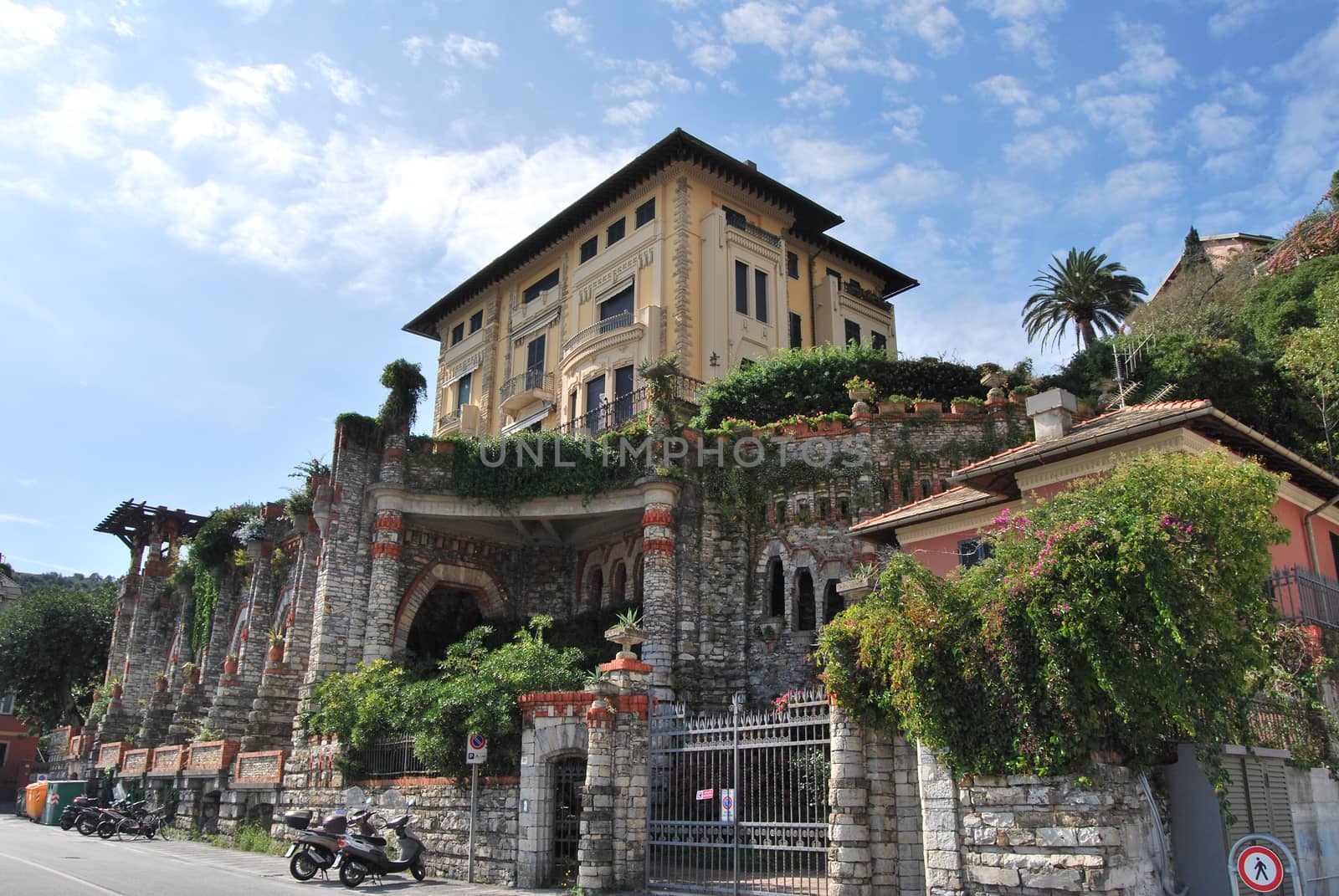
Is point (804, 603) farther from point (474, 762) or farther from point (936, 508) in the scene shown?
point (474, 762)

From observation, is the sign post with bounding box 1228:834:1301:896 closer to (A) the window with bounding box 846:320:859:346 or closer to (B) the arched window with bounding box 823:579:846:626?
(B) the arched window with bounding box 823:579:846:626

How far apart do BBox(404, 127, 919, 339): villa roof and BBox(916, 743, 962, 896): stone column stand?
2423 centimetres

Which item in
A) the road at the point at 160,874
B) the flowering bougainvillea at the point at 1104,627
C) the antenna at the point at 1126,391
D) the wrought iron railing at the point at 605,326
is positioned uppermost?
the wrought iron railing at the point at 605,326

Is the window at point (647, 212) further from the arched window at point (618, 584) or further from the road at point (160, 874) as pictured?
the road at point (160, 874)

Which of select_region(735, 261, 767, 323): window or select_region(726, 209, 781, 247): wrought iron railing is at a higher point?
select_region(726, 209, 781, 247): wrought iron railing

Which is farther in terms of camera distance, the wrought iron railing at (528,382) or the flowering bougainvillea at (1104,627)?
the wrought iron railing at (528,382)

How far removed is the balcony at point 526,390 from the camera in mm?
35281

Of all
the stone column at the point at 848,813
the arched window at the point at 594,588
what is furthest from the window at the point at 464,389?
the stone column at the point at 848,813

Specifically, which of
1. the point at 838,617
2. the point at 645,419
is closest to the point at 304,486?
the point at 645,419

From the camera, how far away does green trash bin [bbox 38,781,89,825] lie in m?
29.6

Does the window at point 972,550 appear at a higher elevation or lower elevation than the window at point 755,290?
lower

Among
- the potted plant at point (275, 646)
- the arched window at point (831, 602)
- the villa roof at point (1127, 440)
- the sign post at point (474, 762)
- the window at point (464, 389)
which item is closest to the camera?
the villa roof at point (1127, 440)

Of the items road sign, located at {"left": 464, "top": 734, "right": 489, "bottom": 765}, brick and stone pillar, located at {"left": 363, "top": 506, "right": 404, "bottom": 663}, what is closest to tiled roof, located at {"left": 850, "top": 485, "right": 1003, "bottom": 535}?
road sign, located at {"left": 464, "top": 734, "right": 489, "bottom": 765}

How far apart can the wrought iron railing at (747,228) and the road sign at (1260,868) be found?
2661 cm
